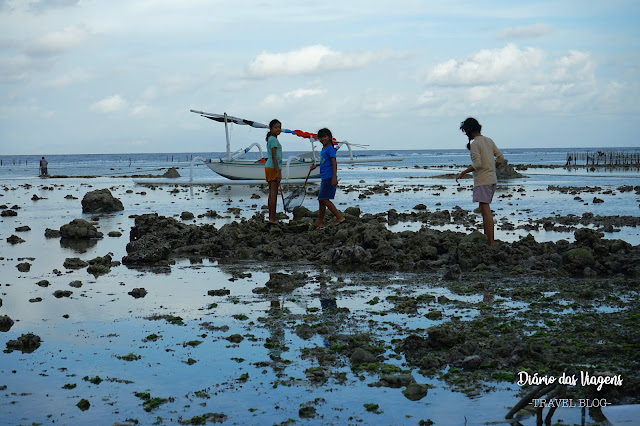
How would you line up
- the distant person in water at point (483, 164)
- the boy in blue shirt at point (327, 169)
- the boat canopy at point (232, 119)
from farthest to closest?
the boat canopy at point (232, 119) → the boy in blue shirt at point (327, 169) → the distant person in water at point (483, 164)

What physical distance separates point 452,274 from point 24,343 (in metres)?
5.20

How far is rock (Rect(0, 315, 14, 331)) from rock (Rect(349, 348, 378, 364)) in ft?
11.3

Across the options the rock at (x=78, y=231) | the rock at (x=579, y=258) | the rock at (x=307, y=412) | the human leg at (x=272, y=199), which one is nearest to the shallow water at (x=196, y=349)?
the rock at (x=307, y=412)

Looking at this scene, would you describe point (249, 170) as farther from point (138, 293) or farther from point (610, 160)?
point (610, 160)

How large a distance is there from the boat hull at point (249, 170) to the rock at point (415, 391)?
29963mm

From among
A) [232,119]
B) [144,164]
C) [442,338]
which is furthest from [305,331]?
[144,164]

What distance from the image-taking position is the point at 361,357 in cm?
561

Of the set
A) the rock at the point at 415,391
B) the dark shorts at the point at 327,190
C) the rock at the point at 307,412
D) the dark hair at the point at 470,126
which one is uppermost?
the dark hair at the point at 470,126

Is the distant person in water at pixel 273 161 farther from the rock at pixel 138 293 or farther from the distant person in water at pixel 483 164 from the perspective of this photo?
the rock at pixel 138 293

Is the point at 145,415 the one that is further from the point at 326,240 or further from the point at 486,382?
the point at 326,240

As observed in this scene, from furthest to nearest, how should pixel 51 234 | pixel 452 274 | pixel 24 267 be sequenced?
pixel 51 234
pixel 24 267
pixel 452 274

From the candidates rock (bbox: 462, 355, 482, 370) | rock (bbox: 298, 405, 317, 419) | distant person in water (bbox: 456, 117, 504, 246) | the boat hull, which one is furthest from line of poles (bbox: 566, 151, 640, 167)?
rock (bbox: 298, 405, 317, 419)

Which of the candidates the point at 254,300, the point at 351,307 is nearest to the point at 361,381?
Result: the point at 351,307

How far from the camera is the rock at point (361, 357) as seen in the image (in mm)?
5594
